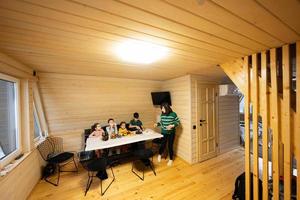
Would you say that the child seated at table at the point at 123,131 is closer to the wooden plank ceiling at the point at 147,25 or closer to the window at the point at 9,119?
the window at the point at 9,119

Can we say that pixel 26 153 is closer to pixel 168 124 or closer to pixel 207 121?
pixel 168 124

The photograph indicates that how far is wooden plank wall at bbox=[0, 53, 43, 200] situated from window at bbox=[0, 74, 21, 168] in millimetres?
99

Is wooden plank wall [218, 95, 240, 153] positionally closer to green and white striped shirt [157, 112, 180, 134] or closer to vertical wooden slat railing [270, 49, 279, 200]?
green and white striped shirt [157, 112, 180, 134]

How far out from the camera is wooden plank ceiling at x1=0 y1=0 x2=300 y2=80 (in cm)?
82

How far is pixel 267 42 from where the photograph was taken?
4.60ft

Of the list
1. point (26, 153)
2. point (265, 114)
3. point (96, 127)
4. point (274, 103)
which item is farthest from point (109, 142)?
point (274, 103)

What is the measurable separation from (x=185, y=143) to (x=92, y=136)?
2324 mm

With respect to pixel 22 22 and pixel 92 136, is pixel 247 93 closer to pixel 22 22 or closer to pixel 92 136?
pixel 22 22

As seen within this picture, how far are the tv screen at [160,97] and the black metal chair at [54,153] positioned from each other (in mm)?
2454

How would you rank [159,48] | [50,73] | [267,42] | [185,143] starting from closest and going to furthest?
1. [267,42]
2. [159,48]
3. [50,73]
4. [185,143]

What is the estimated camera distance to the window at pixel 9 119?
6.31 ft

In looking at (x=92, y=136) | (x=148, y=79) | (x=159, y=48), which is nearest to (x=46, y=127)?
(x=92, y=136)

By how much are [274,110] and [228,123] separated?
8.60 feet

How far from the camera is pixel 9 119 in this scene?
210cm
